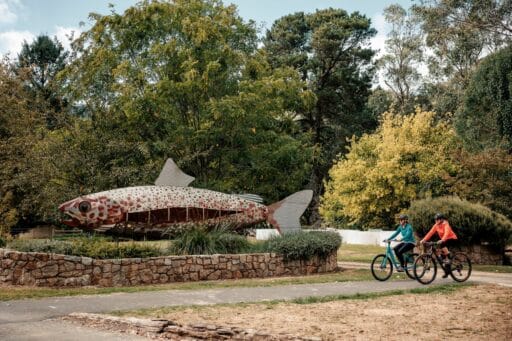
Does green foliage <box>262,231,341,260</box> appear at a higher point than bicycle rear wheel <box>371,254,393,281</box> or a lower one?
higher

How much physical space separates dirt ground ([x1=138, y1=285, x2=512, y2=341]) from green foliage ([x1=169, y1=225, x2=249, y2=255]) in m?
5.58

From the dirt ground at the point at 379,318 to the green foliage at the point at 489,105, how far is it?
25.4 meters

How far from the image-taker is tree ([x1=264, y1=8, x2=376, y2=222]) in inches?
1809

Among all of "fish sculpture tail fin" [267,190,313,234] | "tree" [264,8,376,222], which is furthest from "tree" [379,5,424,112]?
"fish sculpture tail fin" [267,190,313,234]

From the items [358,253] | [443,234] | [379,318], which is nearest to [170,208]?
[443,234]

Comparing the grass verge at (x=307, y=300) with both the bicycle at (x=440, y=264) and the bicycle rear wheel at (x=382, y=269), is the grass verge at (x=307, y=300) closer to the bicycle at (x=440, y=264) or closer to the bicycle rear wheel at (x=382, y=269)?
the bicycle at (x=440, y=264)

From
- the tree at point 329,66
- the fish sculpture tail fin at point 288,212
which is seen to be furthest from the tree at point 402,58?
the fish sculpture tail fin at point 288,212

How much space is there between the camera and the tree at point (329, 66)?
151ft

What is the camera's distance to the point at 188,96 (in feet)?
69.7

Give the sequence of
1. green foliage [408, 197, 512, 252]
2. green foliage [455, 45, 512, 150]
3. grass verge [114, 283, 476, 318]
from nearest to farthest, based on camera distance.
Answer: grass verge [114, 283, 476, 318] < green foliage [408, 197, 512, 252] < green foliage [455, 45, 512, 150]

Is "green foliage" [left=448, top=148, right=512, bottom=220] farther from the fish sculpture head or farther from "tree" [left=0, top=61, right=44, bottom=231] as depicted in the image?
"tree" [left=0, top=61, right=44, bottom=231]

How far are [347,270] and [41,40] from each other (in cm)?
4761

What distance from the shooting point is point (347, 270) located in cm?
1770

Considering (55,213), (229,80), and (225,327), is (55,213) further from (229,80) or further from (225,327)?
(225,327)
